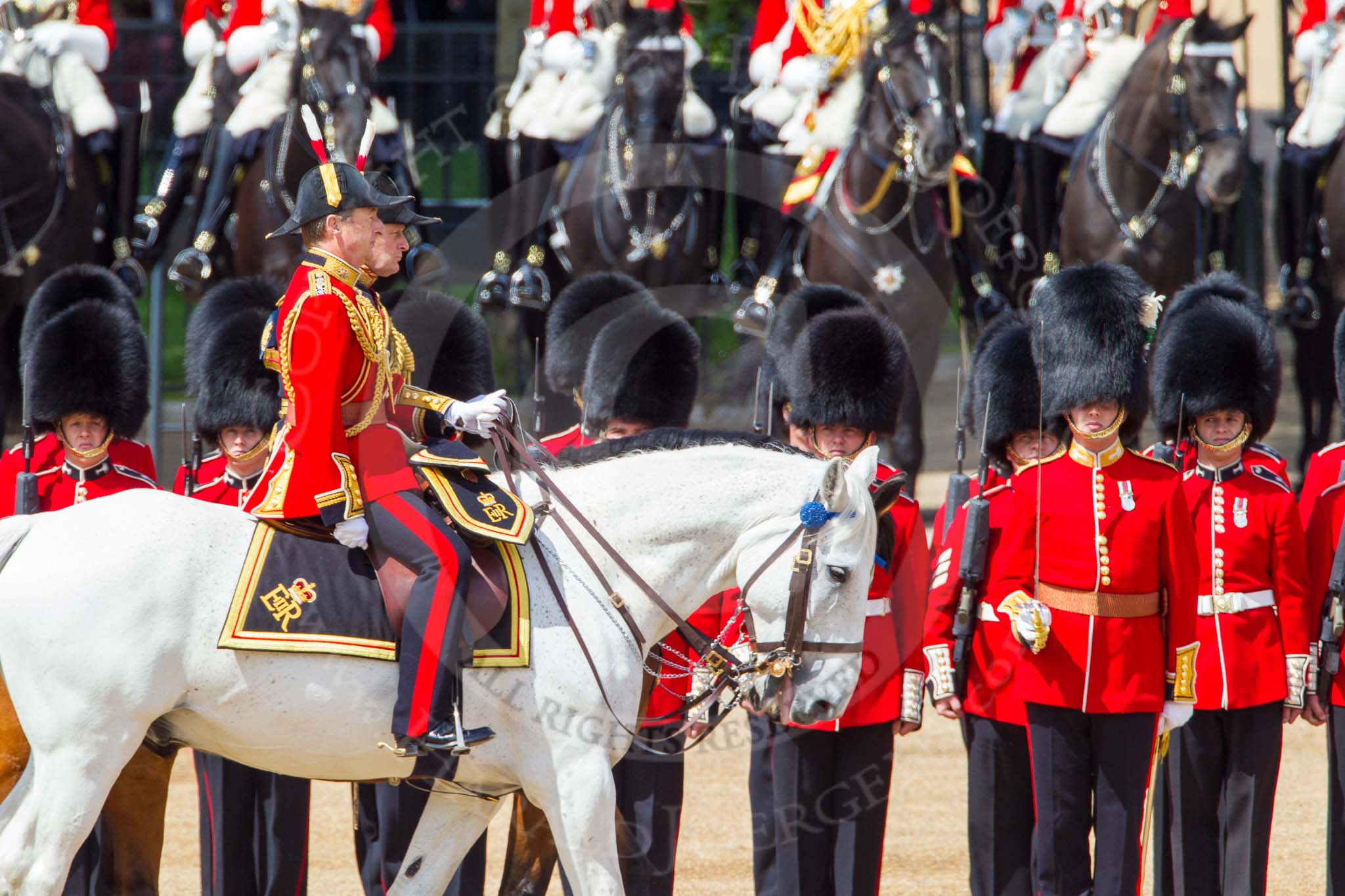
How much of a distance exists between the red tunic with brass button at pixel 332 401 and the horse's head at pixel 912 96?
176 inches

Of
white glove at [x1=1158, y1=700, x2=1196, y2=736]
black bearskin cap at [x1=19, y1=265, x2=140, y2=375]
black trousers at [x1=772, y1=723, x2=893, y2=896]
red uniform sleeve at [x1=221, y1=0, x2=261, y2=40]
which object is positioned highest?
red uniform sleeve at [x1=221, y1=0, x2=261, y2=40]

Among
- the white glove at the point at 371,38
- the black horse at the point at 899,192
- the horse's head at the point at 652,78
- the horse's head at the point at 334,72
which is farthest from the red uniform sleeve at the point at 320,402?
the horse's head at the point at 652,78

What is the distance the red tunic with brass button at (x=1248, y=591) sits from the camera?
5246 mm

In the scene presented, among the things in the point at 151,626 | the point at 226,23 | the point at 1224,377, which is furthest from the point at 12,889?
the point at 226,23

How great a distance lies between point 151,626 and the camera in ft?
13.7

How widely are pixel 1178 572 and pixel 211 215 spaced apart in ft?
17.5

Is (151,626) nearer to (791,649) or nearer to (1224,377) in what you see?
(791,649)

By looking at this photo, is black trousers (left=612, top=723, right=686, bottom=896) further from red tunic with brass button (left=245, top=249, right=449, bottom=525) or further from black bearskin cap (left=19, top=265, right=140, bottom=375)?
black bearskin cap (left=19, top=265, right=140, bottom=375)

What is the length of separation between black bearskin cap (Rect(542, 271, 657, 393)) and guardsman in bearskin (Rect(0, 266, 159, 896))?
1337 mm

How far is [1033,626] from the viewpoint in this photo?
4.96 meters

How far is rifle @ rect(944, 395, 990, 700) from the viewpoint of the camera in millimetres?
5066

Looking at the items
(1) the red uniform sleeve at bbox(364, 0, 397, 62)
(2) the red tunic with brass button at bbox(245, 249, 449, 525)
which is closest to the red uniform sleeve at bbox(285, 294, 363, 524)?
(2) the red tunic with brass button at bbox(245, 249, 449, 525)

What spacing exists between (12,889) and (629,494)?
1464 mm

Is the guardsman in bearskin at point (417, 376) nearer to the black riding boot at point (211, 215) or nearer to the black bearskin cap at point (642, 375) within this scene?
the black bearskin cap at point (642, 375)
